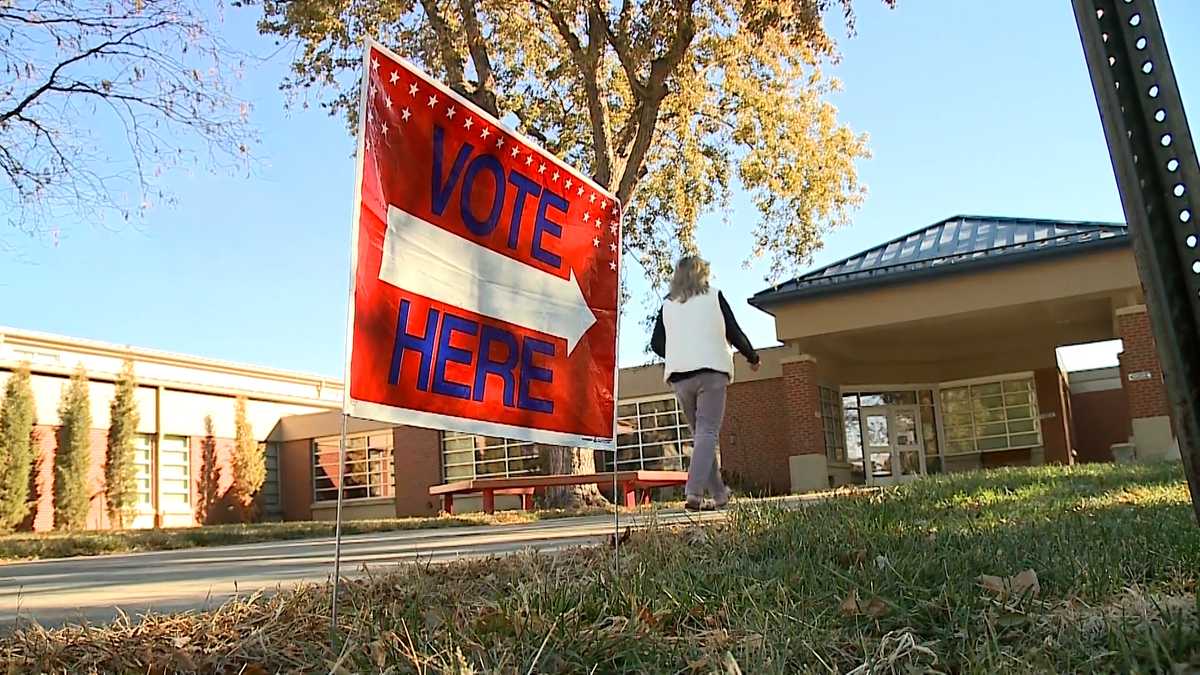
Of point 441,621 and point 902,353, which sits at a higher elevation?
point 902,353

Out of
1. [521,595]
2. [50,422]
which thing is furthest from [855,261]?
[50,422]

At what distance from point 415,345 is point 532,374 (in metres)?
0.65

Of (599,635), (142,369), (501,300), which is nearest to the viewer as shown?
(599,635)

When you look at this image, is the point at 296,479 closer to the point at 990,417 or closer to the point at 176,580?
the point at 990,417

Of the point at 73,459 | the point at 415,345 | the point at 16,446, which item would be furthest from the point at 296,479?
the point at 415,345

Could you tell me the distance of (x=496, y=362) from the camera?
130 inches

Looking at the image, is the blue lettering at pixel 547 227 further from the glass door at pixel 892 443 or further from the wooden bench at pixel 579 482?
the glass door at pixel 892 443

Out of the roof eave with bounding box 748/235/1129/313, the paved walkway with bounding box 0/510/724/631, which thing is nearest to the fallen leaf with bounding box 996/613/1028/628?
the paved walkway with bounding box 0/510/724/631

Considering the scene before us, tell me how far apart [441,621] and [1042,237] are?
56.6 ft

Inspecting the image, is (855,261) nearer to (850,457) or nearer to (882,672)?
(850,457)

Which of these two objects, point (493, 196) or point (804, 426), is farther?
point (804, 426)

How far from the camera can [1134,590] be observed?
225 cm

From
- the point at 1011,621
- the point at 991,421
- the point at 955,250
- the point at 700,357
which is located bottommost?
the point at 1011,621

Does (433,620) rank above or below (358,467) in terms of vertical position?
below
